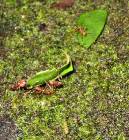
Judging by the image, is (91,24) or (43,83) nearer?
(43,83)

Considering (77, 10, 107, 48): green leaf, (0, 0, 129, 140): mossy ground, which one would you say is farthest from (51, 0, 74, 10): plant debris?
(77, 10, 107, 48): green leaf

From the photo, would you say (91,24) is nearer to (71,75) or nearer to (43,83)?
(71,75)

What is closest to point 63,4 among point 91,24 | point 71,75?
point 91,24

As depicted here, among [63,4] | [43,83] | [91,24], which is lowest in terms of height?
[43,83]

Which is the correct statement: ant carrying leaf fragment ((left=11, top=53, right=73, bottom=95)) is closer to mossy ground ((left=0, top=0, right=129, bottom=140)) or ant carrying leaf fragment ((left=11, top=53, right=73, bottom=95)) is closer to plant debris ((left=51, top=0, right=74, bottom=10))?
mossy ground ((left=0, top=0, right=129, bottom=140))

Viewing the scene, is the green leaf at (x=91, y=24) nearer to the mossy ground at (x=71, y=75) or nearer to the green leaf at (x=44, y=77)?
the mossy ground at (x=71, y=75)

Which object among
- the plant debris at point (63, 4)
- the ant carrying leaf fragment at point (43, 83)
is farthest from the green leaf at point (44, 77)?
the plant debris at point (63, 4)
